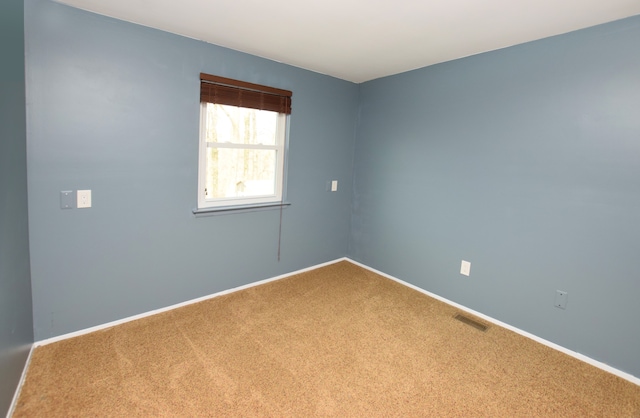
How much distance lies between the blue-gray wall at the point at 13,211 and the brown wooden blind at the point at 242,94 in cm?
116

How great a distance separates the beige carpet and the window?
3.54ft

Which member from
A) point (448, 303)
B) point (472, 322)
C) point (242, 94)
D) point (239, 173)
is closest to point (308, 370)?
point (472, 322)

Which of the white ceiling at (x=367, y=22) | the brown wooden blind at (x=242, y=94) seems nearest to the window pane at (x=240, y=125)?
the brown wooden blind at (x=242, y=94)

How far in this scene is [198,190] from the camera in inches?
112

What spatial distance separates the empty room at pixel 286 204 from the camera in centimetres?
192

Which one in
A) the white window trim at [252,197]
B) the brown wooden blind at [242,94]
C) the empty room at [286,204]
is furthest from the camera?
the white window trim at [252,197]

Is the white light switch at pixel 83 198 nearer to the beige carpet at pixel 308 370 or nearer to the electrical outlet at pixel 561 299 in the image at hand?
the beige carpet at pixel 308 370

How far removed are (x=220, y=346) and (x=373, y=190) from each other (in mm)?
2397

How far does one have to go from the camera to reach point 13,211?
1.76 m

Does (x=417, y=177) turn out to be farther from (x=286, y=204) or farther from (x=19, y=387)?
(x=19, y=387)

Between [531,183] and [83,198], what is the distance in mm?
3387

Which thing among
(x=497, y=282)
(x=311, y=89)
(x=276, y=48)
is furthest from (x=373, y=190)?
(x=276, y=48)

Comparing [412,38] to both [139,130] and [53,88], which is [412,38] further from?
[53,88]

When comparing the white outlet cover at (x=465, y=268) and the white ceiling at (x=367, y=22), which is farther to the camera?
the white outlet cover at (x=465, y=268)
